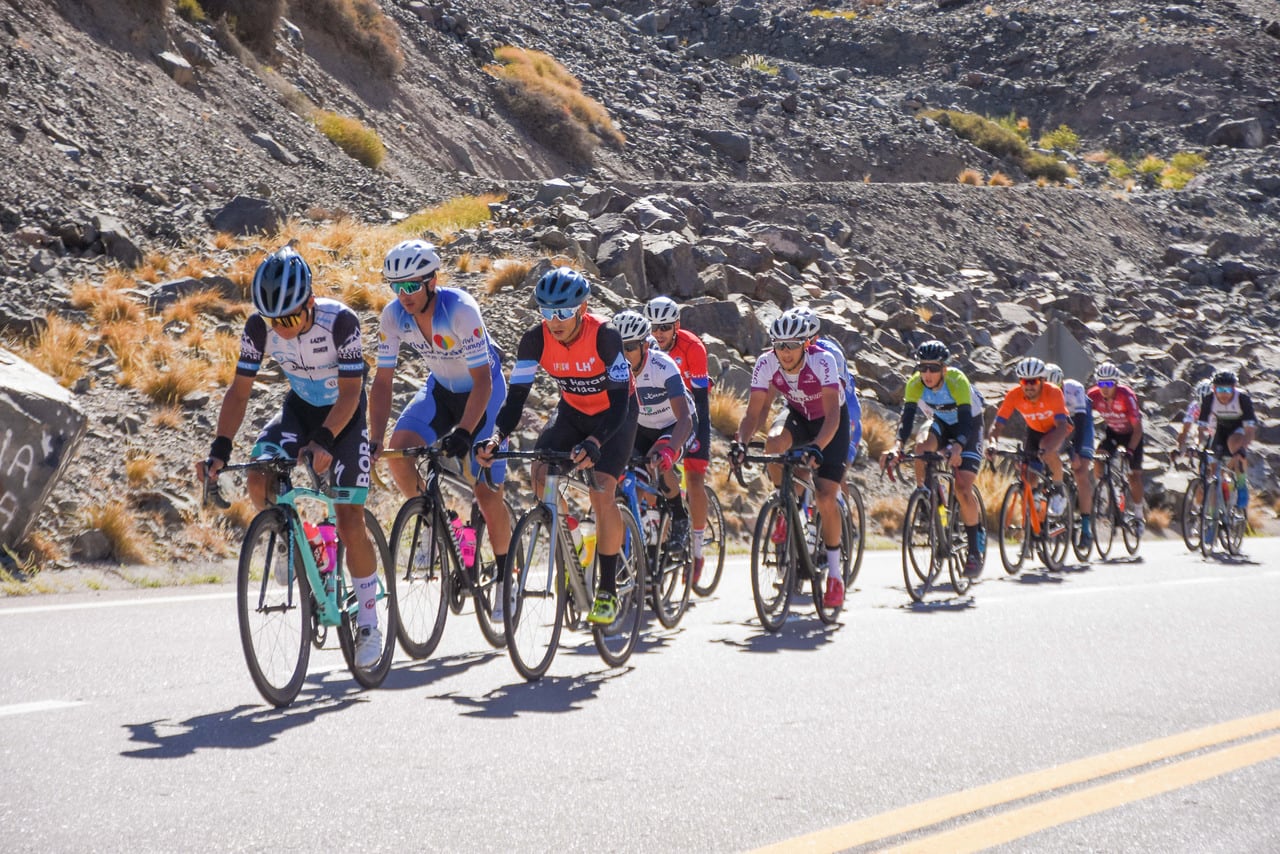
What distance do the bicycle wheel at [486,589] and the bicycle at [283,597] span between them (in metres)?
1.00

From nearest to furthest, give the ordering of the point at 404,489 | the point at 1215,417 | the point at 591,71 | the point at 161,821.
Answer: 1. the point at 161,821
2. the point at 404,489
3. the point at 1215,417
4. the point at 591,71

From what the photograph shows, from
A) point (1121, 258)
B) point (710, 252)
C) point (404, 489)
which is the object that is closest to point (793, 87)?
point (1121, 258)

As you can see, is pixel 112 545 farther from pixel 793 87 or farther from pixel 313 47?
pixel 793 87

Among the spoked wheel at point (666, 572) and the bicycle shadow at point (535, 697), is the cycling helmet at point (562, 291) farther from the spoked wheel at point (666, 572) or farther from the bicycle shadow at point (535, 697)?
the spoked wheel at point (666, 572)

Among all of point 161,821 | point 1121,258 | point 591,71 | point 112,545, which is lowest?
point 161,821

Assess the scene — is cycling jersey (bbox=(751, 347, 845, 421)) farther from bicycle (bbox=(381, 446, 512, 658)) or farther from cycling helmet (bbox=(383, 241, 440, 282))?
cycling helmet (bbox=(383, 241, 440, 282))

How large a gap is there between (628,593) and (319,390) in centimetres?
208

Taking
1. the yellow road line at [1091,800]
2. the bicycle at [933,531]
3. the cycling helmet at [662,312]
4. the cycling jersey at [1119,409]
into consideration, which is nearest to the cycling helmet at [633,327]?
the cycling helmet at [662,312]

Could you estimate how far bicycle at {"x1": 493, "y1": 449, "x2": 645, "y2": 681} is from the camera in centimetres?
675

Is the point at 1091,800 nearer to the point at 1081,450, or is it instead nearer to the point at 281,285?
the point at 281,285

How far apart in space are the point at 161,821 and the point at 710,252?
1879 centimetres

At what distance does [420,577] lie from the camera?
7.25m

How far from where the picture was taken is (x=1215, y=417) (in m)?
16.5

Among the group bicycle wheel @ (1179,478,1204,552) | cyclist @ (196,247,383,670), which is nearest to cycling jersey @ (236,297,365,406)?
cyclist @ (196,247,383,670)
